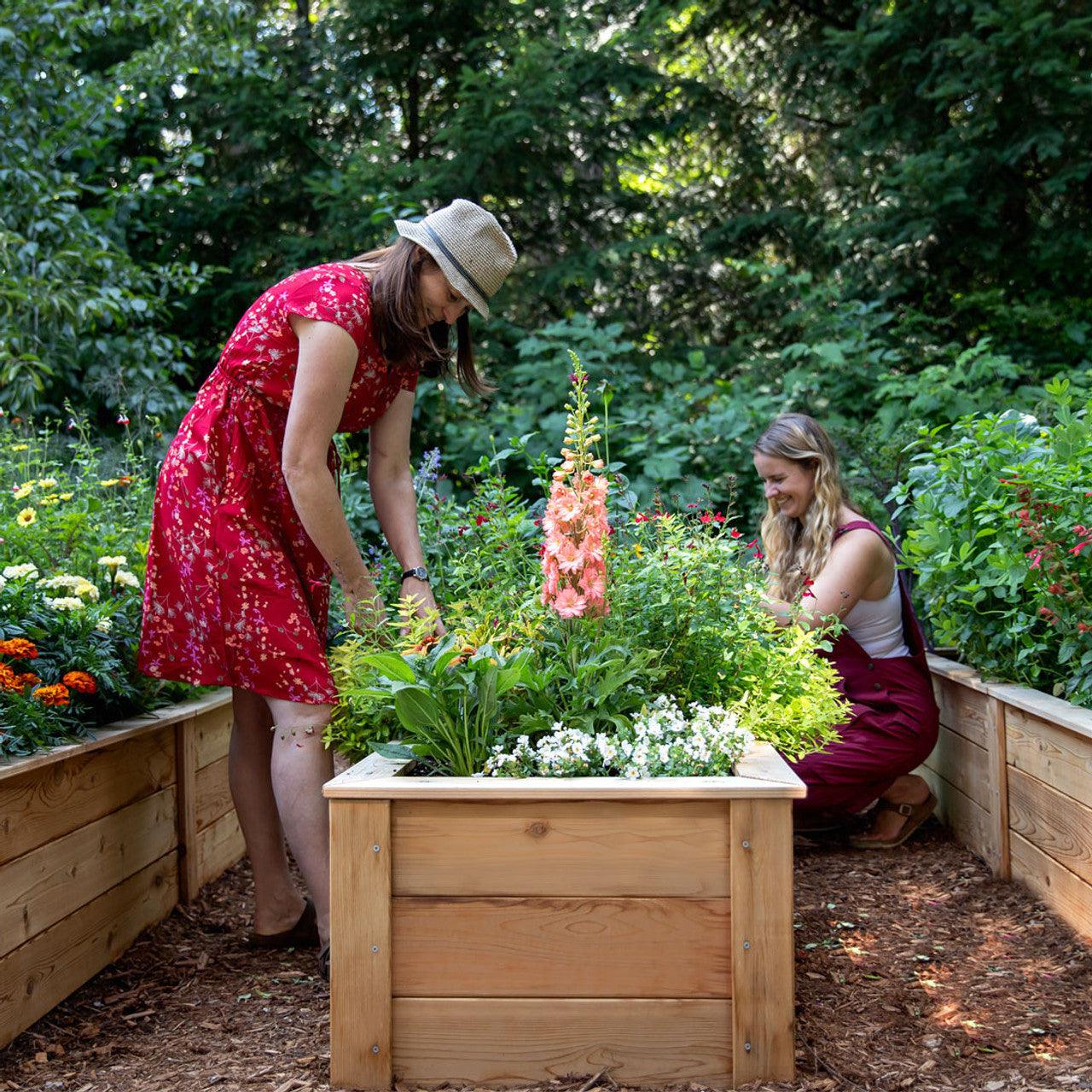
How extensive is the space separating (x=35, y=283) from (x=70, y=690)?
3245mm

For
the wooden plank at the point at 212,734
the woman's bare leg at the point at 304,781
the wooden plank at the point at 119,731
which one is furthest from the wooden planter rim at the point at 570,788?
the wooden plank at the point at 212,734

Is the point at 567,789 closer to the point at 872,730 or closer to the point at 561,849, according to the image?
the point at 561,849

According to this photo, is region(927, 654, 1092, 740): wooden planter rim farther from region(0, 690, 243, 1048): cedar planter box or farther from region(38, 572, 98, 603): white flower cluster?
region(38, 572, 98, 603): white flower cluster

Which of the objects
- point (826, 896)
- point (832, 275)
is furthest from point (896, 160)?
point (826, 896)

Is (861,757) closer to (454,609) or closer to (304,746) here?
(454,609)

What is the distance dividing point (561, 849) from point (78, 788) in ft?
3.80

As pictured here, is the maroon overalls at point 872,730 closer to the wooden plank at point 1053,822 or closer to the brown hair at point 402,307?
the wooden plank at point 1053,822

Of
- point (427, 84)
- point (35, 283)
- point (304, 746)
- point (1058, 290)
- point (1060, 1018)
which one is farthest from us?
point (427, 84)

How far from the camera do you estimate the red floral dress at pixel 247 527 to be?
229 cm

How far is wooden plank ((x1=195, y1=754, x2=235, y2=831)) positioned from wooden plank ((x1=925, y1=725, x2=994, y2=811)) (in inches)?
82.7

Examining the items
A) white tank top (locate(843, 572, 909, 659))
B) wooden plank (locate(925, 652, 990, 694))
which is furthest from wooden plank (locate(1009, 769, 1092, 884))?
white tank top (locate(843, 572, 909, 659))

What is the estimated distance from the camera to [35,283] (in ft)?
16.5

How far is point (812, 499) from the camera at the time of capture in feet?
11.2

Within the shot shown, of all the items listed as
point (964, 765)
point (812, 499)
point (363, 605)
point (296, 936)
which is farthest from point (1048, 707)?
point (296, 936)
